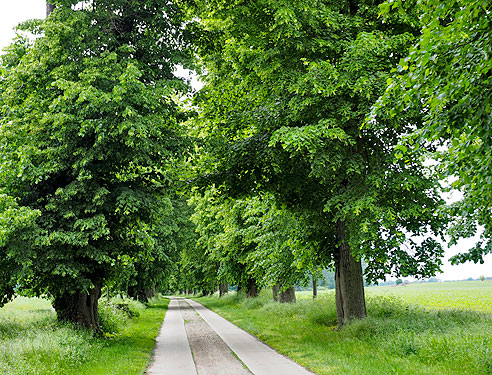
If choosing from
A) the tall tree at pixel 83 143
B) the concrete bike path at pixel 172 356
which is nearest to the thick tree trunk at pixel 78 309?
the tall tree at pixel 83 143

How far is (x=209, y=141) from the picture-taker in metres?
13.3

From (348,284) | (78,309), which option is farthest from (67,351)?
(348,284)

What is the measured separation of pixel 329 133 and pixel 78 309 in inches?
373

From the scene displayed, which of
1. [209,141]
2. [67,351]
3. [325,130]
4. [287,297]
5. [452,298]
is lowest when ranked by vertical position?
[67,351]

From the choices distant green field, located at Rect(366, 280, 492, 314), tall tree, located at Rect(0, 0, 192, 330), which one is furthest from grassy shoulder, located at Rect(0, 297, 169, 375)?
distant green field, located at Rect(366, 280, 492, 314)

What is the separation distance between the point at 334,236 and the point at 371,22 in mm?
6654

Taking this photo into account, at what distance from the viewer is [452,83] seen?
5.16 metres

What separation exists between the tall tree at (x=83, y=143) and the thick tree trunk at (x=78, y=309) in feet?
0.10

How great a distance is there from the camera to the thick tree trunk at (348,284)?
12.9m

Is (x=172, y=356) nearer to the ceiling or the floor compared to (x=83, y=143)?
nearer to the floor

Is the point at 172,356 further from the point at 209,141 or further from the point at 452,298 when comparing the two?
the point at 452,298

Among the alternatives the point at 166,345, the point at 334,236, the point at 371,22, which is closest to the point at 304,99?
the point at 371,22

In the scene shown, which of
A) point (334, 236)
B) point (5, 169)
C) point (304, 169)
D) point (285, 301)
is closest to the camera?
point (5, 169)

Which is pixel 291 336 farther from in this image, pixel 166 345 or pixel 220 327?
pixel 220 327
